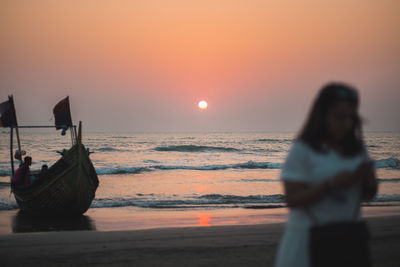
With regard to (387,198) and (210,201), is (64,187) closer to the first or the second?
(210,201)

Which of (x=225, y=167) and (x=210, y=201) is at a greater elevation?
(x=210, y=201)

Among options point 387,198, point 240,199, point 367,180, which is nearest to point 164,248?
point 367,180

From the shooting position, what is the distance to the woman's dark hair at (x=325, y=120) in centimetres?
199

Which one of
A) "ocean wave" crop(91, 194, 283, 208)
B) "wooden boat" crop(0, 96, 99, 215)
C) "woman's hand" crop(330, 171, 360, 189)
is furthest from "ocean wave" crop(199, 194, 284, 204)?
"woman's hand" crop(330, 171, 360, 189)

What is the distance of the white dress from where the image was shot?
1.95m

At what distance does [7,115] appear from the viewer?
479 inches

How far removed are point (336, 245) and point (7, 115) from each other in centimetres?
1208

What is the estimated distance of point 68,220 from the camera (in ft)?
36.8

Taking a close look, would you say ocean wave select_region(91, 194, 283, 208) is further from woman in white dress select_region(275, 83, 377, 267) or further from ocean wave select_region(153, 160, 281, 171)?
ocean wave select_region(153, 160, 281, 171)

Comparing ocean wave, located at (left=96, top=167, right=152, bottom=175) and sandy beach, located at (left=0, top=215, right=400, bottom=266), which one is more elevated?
sandy beach, located at (left=0, top=215, right=400, bottom=266)

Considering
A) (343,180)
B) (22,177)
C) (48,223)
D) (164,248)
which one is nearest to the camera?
(343,180)

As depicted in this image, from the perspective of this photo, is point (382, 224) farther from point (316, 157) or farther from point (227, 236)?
point (316, 157)

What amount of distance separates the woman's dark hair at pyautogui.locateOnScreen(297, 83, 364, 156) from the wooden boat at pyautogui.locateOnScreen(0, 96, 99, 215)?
9.87m

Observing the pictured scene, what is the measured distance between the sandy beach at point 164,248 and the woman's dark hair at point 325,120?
349cm
